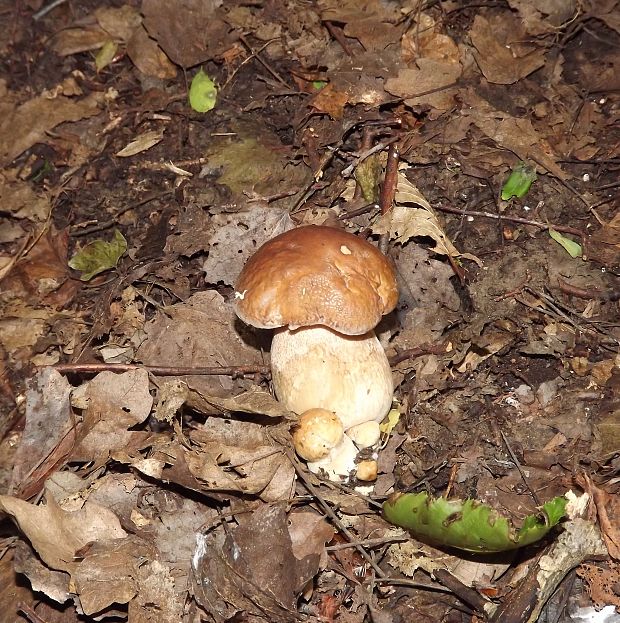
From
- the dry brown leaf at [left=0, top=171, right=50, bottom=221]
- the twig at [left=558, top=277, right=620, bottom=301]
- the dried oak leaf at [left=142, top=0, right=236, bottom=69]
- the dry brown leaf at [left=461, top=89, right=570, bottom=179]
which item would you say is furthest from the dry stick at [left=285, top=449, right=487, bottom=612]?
the dried oak leaf at [left=142, top=0, right=236, bottom=69]

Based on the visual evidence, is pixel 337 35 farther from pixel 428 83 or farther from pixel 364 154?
pixel 364 154

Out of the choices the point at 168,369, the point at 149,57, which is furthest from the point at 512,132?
the point at 149,57

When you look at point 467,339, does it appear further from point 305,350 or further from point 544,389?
point 305,350

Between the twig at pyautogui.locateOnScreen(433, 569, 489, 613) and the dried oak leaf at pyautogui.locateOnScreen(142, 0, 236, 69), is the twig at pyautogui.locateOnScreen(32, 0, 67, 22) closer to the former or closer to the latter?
the dried oak leaf at pyautogui.locateOnScreen(142, 0, 236, 69)

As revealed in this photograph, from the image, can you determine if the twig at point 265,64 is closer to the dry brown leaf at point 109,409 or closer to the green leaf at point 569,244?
the green leaf at point 569,244

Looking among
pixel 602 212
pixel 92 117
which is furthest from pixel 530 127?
pixel 92 117
